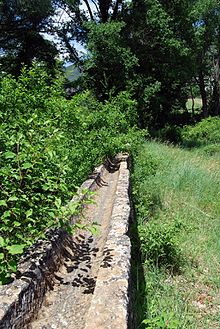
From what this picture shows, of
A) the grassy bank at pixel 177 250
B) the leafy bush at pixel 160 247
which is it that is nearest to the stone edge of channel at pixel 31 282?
the grassy bank at pixel 177 250

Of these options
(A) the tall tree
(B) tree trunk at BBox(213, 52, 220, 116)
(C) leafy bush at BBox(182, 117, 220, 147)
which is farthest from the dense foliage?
(B) tree trunk at BBox(213, 52, 220, 116)

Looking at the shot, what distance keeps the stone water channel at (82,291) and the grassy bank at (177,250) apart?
0.38 metres

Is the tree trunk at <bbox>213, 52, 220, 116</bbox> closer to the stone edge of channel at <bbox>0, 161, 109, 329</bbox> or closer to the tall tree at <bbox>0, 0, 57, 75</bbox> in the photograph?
the tall tree at <bbox>0, 0, 57, 75</bbox>

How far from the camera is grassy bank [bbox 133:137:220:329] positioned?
3.21 m

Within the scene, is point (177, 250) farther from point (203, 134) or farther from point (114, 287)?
point (203, 134)

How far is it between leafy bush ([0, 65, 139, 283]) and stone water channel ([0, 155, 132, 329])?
0.23m

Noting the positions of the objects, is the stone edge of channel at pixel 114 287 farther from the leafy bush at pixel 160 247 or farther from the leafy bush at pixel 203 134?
the leafy bush at pixel 203 134

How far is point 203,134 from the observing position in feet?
61.4

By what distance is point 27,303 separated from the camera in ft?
6.60

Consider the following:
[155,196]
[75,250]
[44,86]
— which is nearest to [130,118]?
[155,196]

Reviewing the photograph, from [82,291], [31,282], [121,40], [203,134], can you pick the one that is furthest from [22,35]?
[31,282]

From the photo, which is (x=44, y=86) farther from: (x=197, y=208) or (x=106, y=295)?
(x=106, y=295)

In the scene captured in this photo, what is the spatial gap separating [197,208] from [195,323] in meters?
3.40

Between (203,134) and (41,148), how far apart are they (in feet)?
56.5
